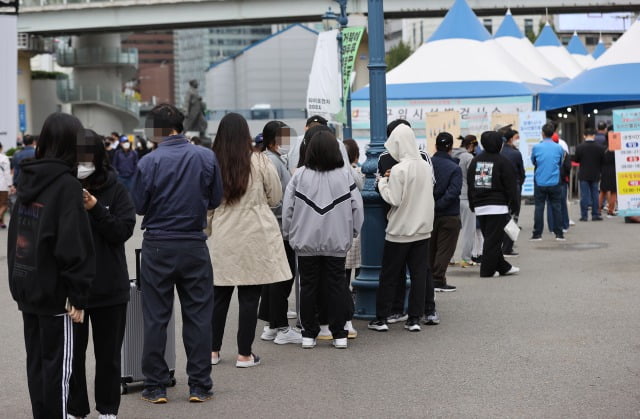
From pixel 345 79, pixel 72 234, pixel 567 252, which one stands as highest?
pixel 345 79

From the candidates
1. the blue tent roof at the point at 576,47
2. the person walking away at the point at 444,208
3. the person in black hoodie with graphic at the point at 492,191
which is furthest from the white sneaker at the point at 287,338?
the blue tent roof at the point at 576,47

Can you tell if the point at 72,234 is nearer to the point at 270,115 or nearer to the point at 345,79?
the point at 345,79

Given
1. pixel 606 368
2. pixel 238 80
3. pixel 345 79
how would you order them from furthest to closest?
pixel 238 80 < pixel 345 79 < pixel 606 368

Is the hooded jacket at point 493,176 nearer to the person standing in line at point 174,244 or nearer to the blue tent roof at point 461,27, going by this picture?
the person standing in line at point 174,244

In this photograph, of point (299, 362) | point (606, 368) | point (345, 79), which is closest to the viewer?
point (606, 368)

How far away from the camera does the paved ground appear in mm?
6691

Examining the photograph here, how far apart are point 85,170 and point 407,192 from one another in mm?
4120

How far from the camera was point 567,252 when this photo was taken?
52.1 ft

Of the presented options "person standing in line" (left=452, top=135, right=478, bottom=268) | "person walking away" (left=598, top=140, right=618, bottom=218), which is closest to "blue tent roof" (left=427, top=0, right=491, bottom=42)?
"person walking away" (left=598, top=140, right=618, bottom=218)

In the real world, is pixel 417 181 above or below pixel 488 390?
above

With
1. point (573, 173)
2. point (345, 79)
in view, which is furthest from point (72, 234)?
point (573, 173)

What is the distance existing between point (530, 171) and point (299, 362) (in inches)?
627

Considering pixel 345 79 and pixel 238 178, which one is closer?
pixel 238 178

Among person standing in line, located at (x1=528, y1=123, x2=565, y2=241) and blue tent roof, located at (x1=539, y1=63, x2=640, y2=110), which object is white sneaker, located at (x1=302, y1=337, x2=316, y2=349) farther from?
blue tent roof, located at (x1=539, y1=63, x2=640, y2=110)
